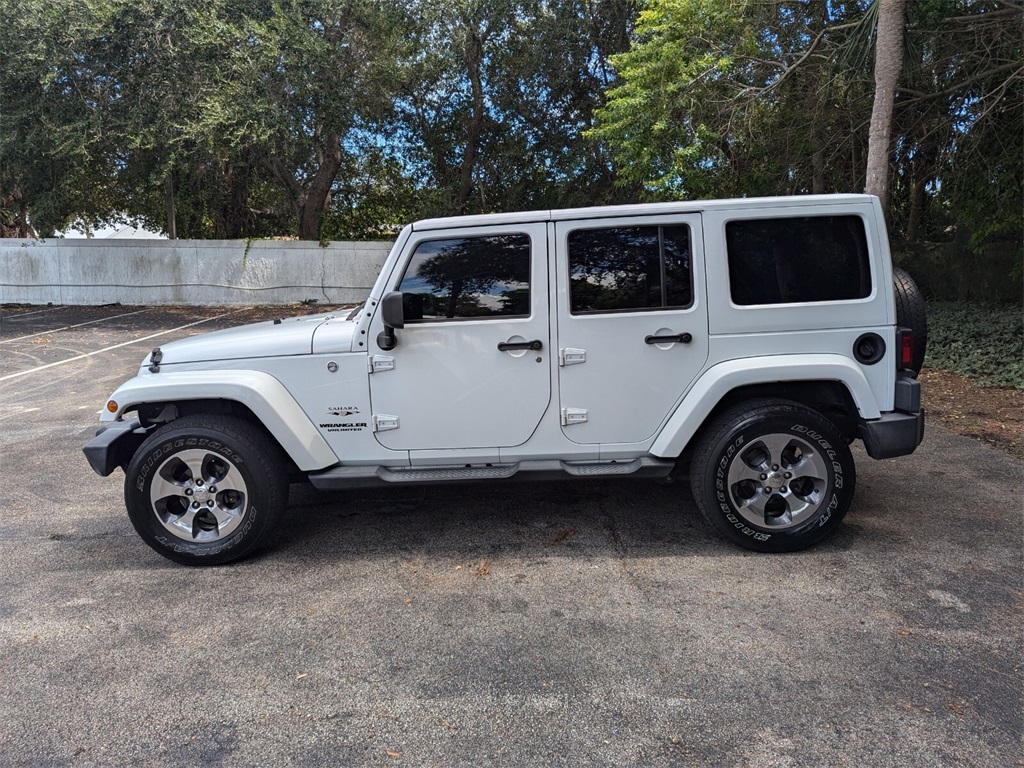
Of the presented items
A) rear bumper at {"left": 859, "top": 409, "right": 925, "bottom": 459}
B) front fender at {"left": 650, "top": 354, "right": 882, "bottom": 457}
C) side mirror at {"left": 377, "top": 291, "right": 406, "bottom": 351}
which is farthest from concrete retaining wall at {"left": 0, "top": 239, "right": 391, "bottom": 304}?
rear bumper at {"left": 859, "top": 409, "right": 925, "bottom": 459}

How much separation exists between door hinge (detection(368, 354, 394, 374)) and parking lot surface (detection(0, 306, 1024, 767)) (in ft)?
3.58

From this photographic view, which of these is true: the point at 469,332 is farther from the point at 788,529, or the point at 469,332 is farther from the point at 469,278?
the point at 788,529

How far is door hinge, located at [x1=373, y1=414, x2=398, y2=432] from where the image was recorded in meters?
3.97

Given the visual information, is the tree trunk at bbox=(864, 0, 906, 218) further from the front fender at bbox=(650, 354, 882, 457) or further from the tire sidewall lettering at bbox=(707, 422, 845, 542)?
the tire sidewall lettering at bbox=(707, 422, 845, 542)

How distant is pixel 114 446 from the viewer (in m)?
4.02

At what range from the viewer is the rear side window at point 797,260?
388cm

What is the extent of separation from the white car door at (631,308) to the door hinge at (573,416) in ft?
0.28

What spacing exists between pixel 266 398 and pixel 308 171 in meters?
19.3

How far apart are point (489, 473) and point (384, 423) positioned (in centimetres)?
66

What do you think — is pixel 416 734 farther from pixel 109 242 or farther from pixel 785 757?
pixel 109 242

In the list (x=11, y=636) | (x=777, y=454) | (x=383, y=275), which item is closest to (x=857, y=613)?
(x=777, y=454)

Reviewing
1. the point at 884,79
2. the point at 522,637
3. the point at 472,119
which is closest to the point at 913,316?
the point at 522,637

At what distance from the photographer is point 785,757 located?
239 centimetres

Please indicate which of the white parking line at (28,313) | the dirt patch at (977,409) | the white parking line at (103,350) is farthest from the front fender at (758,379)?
the white parking line at (28,313)
